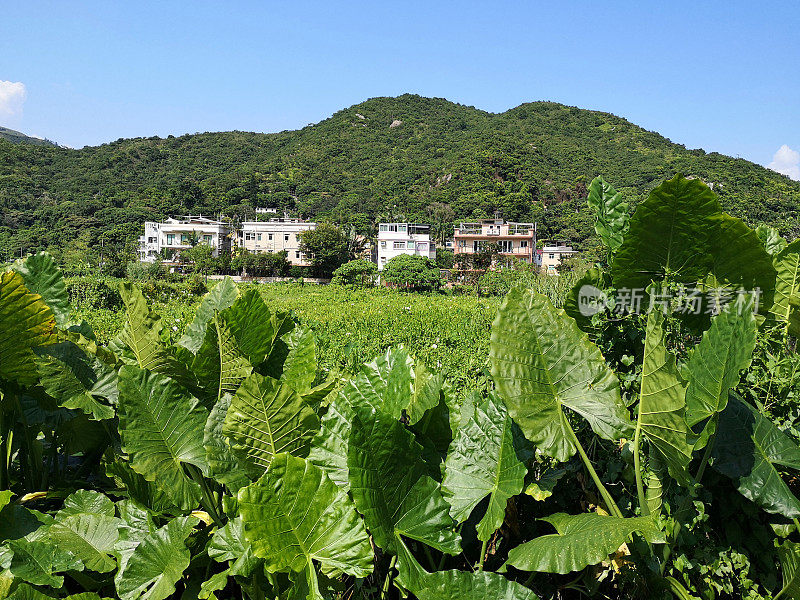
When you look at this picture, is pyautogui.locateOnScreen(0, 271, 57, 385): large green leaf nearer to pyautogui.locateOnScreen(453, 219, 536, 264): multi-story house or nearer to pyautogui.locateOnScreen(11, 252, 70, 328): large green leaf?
pyautogui.locateOnScreen(11, 252, 70, 328): large green leaf

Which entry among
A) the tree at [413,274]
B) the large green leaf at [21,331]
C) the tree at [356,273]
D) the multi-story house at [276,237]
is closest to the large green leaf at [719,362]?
the large green leaf at [21,331]

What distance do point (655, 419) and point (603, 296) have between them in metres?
0.42

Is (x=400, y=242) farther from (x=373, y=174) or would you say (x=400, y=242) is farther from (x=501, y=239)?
(x=373, y=174)

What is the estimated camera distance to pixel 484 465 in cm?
81

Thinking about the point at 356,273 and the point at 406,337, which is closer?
the point at 406,337

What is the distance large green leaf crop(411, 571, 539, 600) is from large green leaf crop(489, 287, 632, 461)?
18 centimetres

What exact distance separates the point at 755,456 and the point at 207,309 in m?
1.09

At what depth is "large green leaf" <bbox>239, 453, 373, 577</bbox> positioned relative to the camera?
604 mm

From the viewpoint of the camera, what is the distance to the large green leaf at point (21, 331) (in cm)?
80

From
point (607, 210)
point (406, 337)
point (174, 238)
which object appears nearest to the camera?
point (607, 210)

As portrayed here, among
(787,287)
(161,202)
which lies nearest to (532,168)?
(161,202)

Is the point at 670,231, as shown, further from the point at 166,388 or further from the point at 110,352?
the point at 110,352

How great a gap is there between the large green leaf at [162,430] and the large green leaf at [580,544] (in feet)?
1.59

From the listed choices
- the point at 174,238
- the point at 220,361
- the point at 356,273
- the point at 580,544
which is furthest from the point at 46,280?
the point at 174,238
